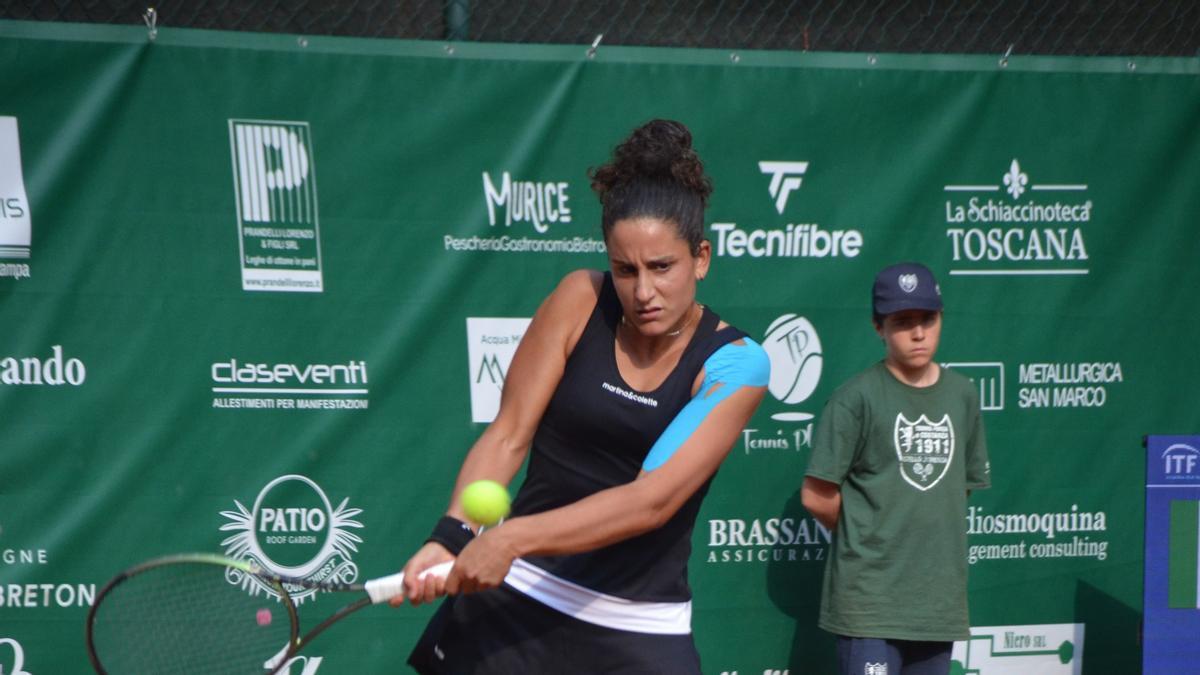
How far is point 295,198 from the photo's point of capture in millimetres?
4254

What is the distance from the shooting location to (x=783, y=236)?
4566 mm

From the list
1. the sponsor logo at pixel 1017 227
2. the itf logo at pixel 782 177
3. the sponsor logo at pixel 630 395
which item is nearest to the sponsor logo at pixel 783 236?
the itf logo at pixel 782 177

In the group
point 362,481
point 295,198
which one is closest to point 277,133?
point 295,198

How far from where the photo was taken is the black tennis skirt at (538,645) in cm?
270

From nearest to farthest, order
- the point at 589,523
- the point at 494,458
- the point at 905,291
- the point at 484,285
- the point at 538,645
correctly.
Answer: the point at 589,523 < the point at 538,645 < the point at 494,458 < the point at 905,291 < the point at 484,285

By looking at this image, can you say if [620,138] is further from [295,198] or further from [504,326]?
[295,198]

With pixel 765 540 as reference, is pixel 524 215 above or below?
above

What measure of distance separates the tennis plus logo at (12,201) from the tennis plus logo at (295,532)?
104 centimetres

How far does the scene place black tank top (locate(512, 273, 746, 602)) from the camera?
274 centimetres

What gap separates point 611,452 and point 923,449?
1.65 m

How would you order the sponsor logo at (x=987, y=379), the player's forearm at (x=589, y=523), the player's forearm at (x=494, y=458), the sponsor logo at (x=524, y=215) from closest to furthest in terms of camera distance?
the player's forearm at (x=589, y=523)
the player's forearm at (x=494, y=458)
the sponsor logo at (x=524, y=215)
the sponsor logo at (x=987, y=379)

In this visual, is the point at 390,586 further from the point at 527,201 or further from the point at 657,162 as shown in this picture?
the point at 527,201

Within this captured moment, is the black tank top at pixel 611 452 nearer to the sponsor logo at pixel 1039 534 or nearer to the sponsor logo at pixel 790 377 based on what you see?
the sponsor logo at pixel 790 377

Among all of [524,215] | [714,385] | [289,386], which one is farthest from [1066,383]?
[289,386]
